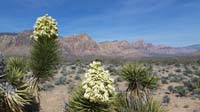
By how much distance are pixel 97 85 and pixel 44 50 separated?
3.25 m

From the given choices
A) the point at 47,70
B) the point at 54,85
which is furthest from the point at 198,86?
the point at 47,70

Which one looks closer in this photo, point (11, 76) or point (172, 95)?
point (11, 76)

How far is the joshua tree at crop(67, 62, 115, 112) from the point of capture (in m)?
4.38

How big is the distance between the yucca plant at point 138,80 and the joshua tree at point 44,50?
174 centimetres

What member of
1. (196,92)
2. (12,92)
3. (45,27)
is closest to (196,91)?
(196,92)

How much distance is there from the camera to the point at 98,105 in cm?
470

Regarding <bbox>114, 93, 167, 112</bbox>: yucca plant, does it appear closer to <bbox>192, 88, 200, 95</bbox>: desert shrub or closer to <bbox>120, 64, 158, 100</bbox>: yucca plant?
<bbox>120, 64, 158, 100</bbox>: yucca plant

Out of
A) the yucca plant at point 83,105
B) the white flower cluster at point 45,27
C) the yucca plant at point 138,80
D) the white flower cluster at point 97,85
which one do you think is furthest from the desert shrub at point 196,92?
the white flower cluster at point 97,85

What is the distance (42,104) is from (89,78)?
11067 mm

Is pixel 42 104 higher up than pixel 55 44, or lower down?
lower down

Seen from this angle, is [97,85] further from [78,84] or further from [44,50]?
[44,50]

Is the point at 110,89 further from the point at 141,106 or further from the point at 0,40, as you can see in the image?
the point at 0,40

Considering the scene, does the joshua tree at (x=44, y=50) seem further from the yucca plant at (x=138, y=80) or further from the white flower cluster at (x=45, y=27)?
the yucca plant at (x=138, y=80)

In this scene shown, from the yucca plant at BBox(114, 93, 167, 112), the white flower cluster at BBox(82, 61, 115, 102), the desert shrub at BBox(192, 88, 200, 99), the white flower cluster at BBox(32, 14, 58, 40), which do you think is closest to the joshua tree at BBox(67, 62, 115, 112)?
the white flower cluster at BBox(82, 61, 115, 102)
